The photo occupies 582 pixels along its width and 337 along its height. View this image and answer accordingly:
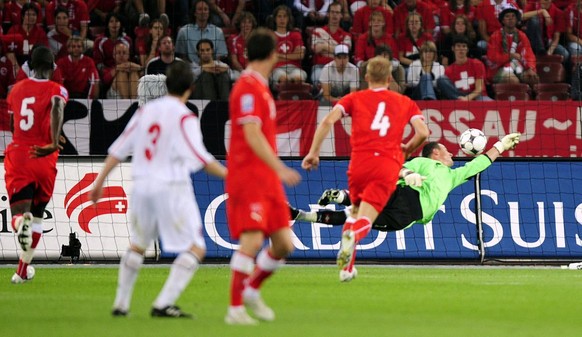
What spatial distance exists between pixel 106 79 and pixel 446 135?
569 cm

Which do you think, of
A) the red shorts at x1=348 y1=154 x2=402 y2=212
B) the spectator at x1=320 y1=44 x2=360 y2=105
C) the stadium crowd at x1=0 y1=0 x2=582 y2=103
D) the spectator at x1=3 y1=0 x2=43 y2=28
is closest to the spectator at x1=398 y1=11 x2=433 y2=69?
the stadium crowd at x1=0 y1=0 x2=582 y2=103

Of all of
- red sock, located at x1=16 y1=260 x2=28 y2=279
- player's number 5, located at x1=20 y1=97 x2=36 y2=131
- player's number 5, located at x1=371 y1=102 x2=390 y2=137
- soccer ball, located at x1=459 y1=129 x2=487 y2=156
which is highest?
player's number 5, located at x1=20 y1=97 x2=36 y2=131

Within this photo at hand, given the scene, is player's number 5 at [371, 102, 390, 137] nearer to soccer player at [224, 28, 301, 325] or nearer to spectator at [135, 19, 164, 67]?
soccer player at [224, 28, 301, 325]

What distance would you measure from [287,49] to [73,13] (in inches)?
155

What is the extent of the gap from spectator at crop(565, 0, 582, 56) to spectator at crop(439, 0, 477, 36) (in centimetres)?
163

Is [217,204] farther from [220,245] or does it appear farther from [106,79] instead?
[106,79]

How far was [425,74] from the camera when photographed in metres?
19.4

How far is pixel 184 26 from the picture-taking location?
2028 centimetres

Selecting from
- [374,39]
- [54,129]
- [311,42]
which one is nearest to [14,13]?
[311,42]

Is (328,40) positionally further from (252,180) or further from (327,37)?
(252,180)

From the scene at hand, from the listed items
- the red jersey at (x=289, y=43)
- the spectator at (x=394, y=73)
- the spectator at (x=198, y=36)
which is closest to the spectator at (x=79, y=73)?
the spectator at (x=198, y=36)

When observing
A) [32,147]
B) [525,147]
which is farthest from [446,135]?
[32,147]

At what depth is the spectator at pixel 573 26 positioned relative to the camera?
2073 centimetres

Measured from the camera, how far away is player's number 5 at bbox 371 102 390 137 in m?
11.2
